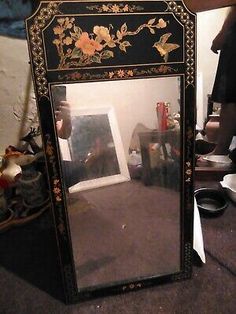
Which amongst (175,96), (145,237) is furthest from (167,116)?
(145,237)

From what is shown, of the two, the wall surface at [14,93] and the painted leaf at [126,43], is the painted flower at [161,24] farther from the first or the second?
the wall surface at [14,93]

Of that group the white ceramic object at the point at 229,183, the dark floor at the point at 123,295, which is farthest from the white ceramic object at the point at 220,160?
the dark floor at the point at 123,295

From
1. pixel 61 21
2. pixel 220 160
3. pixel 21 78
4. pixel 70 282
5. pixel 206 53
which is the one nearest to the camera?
pixel 61 21

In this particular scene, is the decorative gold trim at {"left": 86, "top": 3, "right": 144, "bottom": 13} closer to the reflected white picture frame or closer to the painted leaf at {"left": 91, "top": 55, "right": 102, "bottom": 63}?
the painted leaf at {"left": 91, "top": 55, "right": 102, "bottom": 63}

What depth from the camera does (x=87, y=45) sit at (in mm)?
742

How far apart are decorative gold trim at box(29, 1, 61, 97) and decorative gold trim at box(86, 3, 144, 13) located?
0.09 meters

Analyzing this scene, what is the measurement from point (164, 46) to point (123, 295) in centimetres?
81

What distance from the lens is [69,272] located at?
3.19ft

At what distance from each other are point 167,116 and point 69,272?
1.92 feet

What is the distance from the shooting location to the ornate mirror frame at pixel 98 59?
2.35 ft

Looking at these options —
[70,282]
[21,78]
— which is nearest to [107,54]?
[70,282]

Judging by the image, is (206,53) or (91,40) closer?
(91,40)

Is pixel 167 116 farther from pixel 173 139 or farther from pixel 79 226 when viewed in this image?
pixel 79 226

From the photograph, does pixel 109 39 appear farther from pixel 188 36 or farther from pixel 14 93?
pixel 14 93
